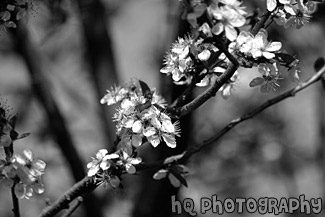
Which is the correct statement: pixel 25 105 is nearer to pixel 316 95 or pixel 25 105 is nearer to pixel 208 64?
pixel 316 95

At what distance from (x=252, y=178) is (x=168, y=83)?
226 centimetres

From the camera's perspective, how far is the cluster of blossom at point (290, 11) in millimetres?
1306

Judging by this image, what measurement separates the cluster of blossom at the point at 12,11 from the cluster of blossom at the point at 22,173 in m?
0.34

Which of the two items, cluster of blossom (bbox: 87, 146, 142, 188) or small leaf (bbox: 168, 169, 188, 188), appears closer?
cluster of blossom (bbox: 87, 146, 142, 188)

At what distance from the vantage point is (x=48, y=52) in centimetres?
409

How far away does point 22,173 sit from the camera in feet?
4.21

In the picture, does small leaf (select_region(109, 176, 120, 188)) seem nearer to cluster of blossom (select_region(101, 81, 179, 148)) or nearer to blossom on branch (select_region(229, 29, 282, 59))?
cluster of blossom (select_region(101, 81, 179, 148))

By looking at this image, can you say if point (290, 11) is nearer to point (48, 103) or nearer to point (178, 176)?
point (178, 176)

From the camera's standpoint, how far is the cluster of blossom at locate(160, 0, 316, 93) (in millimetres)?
1166

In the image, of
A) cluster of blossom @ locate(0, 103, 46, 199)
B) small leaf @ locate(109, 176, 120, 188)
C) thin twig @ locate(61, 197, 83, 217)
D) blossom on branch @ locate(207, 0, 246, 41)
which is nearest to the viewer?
blossom on branch @ locate(207, 0, 246, 41)

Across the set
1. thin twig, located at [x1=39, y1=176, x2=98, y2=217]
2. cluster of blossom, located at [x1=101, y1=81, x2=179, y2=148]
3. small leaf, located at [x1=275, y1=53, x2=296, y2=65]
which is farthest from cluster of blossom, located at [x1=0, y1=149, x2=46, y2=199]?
small leaf, located at [x1=275, y1=53, x2=296, y2=65]

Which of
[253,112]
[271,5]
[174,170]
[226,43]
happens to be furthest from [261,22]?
[174,170]

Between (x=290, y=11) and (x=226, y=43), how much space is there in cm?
20

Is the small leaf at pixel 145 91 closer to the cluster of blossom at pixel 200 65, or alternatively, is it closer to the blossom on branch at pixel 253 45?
the cluster of blossom at pixel 200 65
